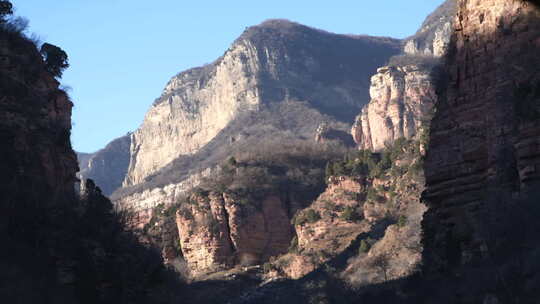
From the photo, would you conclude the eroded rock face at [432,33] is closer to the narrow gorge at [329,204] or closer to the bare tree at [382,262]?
Result: the narrow gorge at [329,204]

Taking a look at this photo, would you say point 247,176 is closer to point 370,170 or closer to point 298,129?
point 370,170

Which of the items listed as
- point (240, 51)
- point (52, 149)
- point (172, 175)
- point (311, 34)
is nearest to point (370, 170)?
point (52, 149)

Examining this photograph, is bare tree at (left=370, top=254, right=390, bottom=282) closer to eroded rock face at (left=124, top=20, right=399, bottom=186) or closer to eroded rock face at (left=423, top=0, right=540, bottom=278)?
eroded rock face at (left=423, top=0, right=540, bottom=278)

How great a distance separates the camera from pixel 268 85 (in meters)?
171

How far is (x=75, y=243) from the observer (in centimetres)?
4278

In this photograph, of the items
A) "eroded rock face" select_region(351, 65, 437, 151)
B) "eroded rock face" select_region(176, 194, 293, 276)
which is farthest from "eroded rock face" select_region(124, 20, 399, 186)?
"eroded rock face" select_region(176, 194, 293, 276)

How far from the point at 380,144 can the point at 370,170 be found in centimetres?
3091

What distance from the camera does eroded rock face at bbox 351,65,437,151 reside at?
387 feet

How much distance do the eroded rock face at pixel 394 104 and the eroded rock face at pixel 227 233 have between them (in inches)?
1049

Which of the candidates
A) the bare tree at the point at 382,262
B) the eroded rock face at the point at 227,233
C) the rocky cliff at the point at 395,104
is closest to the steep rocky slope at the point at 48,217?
the bare tree at the point at 382,262

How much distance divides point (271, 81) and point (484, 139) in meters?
132

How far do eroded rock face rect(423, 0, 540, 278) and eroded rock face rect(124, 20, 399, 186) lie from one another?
121176mm

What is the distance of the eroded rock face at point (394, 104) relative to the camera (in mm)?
117938

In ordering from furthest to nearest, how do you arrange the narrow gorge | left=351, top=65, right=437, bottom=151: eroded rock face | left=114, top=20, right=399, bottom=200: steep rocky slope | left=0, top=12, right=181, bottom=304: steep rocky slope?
left=114, top=20, right=399, bottom=200: steep rocky slope < left=351, top=65, right=437, bottom=151: eroded rock face < left=0, top=12, right=181, bottom=304: steep rocky slope < the narrow gorge
